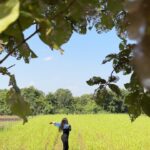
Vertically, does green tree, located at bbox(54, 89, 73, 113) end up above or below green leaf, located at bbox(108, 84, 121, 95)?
above

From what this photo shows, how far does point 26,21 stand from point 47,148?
26217 mm

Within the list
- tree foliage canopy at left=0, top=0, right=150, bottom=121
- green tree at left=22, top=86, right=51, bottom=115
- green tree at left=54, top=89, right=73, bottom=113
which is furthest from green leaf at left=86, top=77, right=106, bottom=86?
green tree at left=54, top=89, right=73, bottom=113

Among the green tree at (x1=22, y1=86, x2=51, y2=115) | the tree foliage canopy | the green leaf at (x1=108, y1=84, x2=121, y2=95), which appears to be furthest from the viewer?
the green tree at (x1=22, y1=86, x2=51, y2=115)

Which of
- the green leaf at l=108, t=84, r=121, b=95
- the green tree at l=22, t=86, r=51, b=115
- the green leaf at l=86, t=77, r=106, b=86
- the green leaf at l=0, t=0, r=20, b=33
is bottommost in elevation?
the green leaf at l=0, t=0, r=20, b=33

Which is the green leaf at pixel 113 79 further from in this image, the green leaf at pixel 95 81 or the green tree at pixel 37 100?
the green tree at pixel 37 100

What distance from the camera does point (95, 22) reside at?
148 centimetres

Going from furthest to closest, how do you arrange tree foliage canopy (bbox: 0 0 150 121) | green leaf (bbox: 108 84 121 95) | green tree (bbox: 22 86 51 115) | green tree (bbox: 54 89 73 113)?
green tree (bbox: 54 89 73 113)
green tree (bbox: 22 86 51 115)
green leaf (bbox: 108 84 121 95)
tree foliage canopy (bbox: 0 0 150 121)

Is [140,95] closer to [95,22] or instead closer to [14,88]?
[95,22]

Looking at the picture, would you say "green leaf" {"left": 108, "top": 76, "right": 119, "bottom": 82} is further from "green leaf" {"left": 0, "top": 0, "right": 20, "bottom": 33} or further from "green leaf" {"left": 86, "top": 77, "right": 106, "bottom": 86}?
"green leaf" {"left": 0, "top": 0, "right": 20, "bottom": 33}

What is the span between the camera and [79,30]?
4.90ft

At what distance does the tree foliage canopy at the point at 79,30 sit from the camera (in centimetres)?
45

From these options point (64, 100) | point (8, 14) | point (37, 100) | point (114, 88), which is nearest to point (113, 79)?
point (114, 88)

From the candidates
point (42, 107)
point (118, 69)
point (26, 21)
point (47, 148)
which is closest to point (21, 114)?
point (26, 21)

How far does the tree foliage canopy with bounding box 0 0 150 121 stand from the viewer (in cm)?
45
